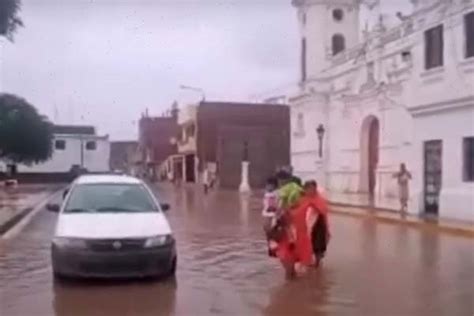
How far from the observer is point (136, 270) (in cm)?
1138

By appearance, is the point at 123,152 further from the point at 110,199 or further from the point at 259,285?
the point at 259,285

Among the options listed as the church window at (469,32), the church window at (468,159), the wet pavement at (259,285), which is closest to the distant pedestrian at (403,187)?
the church window at (468,159)

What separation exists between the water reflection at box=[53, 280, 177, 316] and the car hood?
0.69m

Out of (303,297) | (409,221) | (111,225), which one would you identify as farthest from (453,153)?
(111,225)

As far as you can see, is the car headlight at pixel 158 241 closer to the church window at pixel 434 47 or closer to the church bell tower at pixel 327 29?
the church window at pixel 434 47

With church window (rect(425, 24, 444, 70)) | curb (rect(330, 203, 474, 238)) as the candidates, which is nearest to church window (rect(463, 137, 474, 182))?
curb (rect(330, 203, 474, 238))

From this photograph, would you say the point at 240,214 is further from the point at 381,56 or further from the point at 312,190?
the point at 312,190

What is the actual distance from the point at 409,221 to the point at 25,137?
46425 millimetres

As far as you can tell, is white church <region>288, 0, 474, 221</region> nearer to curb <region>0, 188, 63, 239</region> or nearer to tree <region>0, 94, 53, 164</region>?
curb <region>0, 188, 63, 239</region>

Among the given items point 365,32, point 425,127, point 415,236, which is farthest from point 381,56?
point 415,236

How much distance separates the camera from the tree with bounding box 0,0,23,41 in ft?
70.3

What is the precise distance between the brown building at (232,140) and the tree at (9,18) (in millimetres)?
36551

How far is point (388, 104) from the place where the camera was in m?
38.2

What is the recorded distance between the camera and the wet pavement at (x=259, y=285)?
387 inches
